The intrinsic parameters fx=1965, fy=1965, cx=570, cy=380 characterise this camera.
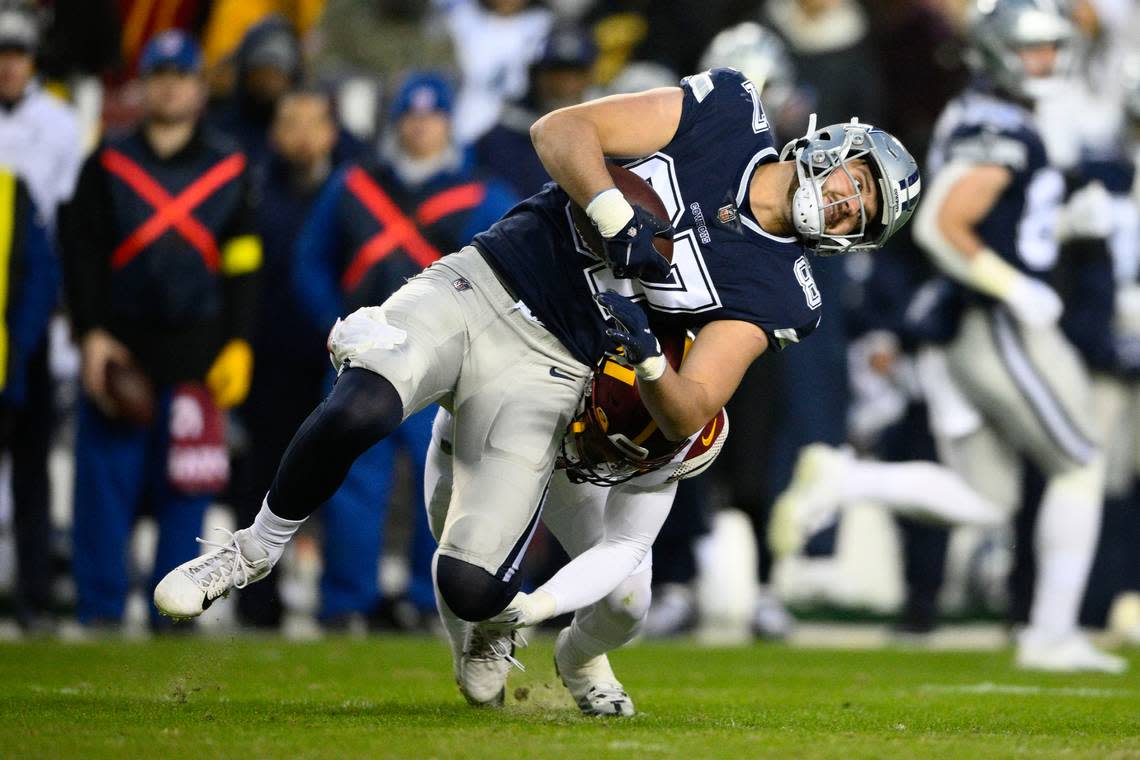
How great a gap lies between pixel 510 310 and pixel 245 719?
1.26 m

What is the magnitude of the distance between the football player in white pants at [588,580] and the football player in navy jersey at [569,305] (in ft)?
0.36

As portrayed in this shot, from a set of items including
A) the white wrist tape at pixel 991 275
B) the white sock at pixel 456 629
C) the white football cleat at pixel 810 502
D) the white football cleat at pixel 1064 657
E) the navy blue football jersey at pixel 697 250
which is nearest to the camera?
the navy blue football jersey at pixel 697 250

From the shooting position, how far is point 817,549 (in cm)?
956

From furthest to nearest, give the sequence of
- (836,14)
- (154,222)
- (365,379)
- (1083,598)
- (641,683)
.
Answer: (836,14), (1083,598), (154,222), (641,683), (365,379)

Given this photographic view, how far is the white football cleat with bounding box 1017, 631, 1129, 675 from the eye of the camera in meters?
7.48

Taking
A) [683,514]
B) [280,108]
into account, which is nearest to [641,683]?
[683,514]

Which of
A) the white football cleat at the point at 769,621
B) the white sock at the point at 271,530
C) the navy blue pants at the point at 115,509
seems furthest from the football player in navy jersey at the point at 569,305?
the white football cleat at the point at 769,621

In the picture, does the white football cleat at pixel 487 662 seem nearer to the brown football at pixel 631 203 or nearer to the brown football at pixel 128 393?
the brown football at pixel 631 203

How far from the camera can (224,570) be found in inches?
192

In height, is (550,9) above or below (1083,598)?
above

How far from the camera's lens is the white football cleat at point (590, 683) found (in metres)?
5.31

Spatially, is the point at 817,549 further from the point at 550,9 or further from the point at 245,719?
the point at 245,719

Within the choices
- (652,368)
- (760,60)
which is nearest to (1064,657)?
(760,60)

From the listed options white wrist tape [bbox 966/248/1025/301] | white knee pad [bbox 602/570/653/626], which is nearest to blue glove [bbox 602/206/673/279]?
white knee pad [bbox 602/570/653/626]
